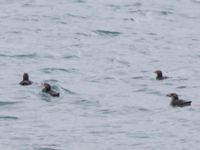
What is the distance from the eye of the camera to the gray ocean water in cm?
2162

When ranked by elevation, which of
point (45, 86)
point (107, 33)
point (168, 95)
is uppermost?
point (45, 86)

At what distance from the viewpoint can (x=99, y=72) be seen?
91.9 feet

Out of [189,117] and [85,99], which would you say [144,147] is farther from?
[85,99]

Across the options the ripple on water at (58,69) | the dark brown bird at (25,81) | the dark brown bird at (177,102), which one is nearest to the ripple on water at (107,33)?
the ripple on water at (58,69)

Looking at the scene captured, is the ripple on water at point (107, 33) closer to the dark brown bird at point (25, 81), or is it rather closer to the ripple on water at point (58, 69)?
the ripple on water at point (58, 69)

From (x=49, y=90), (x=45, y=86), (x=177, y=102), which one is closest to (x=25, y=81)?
(x=45, y=86)

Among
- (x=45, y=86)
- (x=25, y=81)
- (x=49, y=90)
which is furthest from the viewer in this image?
(x=25, y=81)

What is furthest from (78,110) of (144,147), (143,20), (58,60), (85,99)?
(143,20)

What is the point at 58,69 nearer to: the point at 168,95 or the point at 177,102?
the point at 168,95

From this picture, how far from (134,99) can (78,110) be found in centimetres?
183

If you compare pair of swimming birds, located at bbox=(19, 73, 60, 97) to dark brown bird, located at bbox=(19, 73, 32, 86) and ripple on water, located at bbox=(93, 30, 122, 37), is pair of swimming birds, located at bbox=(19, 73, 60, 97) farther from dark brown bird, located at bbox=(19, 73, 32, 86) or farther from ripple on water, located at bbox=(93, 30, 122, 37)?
ripple on water, located at bbox=(93, 30, 122, 37)

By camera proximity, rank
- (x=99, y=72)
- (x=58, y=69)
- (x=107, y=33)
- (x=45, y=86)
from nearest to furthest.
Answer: (x=45, y=86) < (x=99, y=72) < (x=58, y=69) < (x=107, y=33)

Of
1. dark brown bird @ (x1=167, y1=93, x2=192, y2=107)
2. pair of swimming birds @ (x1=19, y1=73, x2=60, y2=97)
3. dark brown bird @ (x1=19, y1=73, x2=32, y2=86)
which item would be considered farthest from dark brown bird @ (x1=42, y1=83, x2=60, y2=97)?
dark brown bird @ (x1=167, y1=93, x2=192, y2=107)

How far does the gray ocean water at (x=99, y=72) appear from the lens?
21.6 metres
